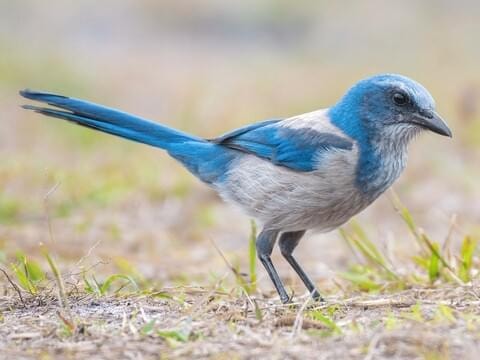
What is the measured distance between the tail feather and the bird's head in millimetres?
1139

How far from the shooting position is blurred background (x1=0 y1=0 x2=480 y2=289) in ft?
25.1

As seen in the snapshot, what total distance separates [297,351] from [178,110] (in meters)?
7.91

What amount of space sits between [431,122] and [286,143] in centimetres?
82

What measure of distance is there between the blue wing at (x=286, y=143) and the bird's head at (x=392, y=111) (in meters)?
0.15

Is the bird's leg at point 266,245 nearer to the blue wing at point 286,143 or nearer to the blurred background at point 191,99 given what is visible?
the blurred background at point 191,99

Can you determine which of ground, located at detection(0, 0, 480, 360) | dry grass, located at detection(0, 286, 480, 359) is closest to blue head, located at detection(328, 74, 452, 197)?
ground, located at detection(0, 0, 480, 360)

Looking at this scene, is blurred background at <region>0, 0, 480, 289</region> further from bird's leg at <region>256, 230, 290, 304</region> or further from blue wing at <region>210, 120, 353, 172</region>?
blue wing at <region>210, 120, 353, 172</region>

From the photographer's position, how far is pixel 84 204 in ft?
26.2

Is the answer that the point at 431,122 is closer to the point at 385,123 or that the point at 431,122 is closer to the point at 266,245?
the point at 385,123

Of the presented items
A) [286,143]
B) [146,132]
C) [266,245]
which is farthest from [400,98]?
[146,132]

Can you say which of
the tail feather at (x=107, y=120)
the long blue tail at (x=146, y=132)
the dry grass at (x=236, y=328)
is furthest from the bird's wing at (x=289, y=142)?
the dry grass at (x=236, y=328)

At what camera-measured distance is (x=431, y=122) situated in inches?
224

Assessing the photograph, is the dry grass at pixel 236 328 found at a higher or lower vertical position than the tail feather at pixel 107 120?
lower

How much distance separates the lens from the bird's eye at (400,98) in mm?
5741
